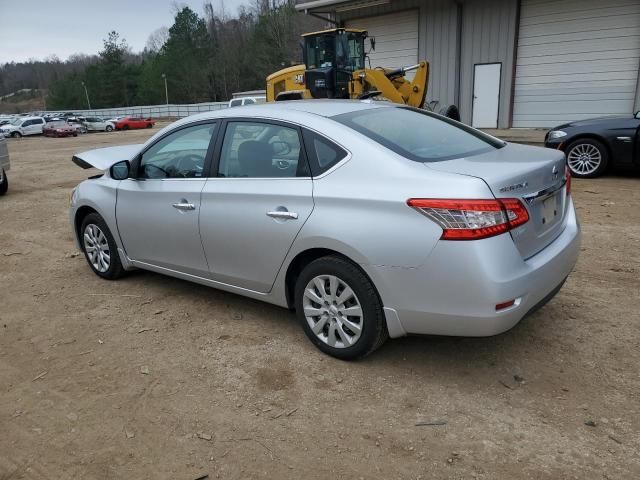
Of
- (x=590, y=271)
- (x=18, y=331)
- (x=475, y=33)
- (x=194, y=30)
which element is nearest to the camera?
(x=18, y=331)

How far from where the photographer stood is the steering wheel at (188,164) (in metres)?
4.11

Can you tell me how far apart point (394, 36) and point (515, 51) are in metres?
4.57

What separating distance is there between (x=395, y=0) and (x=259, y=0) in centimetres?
7385

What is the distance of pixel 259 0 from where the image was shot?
84.9 metres

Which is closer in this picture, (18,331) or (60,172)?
(18,331)

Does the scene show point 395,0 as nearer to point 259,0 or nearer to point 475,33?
point 475,33

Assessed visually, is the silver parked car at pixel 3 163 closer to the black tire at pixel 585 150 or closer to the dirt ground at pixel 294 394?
the dirt ground at pixel 294 394

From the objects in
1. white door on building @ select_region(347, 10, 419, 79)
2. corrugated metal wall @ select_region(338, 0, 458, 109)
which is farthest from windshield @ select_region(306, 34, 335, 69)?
corrugated metal wall @ select_region(338, 0, 458, 109)

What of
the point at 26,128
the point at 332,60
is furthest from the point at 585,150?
the point at 26,128

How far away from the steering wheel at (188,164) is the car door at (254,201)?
219 mm

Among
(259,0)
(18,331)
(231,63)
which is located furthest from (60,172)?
(259,0)

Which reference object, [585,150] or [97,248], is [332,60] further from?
[97,248]

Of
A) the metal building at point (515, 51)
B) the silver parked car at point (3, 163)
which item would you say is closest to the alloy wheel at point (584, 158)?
the metal building at point (515, 51)

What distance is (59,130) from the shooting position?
41281 millimetres
